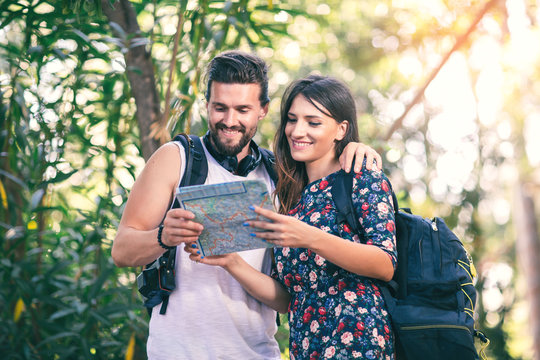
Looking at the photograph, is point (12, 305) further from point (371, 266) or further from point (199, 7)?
point (371, 266)

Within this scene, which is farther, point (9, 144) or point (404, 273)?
point (9, 144)

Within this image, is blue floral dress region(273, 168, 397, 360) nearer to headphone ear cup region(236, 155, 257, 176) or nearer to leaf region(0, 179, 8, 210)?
headphone ear cup region(236, 155, 257, 176)

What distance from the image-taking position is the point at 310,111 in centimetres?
185

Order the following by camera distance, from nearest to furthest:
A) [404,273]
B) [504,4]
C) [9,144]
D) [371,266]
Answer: [371,266]
[404,273]
[9,144]
[504,4]

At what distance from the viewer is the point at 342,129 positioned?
1916 mm

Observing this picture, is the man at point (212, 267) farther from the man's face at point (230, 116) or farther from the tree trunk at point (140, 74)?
the tree trunk at point (140, 74)

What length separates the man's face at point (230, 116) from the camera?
1908 mm

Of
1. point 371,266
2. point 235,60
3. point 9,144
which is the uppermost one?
point 235,60

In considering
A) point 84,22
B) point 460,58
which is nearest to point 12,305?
point 84,22

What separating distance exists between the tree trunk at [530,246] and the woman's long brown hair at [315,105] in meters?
8.48

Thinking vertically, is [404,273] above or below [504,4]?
below

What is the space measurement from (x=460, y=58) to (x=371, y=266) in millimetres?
5626

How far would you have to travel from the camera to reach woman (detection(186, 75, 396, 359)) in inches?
60.4

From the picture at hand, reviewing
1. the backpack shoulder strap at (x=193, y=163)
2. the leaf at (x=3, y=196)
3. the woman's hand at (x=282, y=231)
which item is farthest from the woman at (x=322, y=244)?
the leaf at (x=3, y=196)
